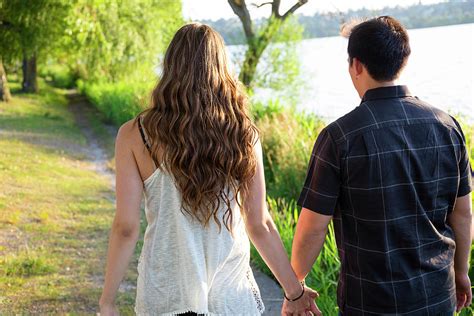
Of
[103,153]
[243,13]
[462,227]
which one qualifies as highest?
[243,13]

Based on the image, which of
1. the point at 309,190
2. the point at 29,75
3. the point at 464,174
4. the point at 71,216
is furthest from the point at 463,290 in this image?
the point at 29,75

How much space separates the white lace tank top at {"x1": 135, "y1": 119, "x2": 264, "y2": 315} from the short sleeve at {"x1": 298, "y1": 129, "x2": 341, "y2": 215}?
33cm

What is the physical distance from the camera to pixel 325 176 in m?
2.27

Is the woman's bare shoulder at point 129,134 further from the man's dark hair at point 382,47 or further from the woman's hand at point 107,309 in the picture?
the man's dark hair at point 382,47

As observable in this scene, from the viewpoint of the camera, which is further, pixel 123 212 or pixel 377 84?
pixel 123 212

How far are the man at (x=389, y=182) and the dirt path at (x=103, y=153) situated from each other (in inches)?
98.9

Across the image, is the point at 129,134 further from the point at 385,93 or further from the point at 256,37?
the point at 256,37

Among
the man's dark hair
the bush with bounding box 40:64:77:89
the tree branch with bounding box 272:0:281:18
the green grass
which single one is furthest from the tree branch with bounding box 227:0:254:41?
the bush with bounding box 40:64:77:89

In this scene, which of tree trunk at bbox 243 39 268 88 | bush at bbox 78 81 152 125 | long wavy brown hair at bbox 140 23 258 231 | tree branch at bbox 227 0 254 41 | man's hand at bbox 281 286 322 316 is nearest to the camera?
long wavy brown hair at bbox 140 23 258 231

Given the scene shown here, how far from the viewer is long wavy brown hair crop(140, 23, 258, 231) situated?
90.5 inches

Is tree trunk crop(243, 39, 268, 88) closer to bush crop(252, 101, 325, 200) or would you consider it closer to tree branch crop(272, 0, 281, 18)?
tree branch crop(272, 0, 281, 18)

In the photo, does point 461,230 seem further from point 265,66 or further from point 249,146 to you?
point 265,66

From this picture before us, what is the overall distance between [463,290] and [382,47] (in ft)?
3.54

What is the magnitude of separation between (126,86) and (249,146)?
18.1m
